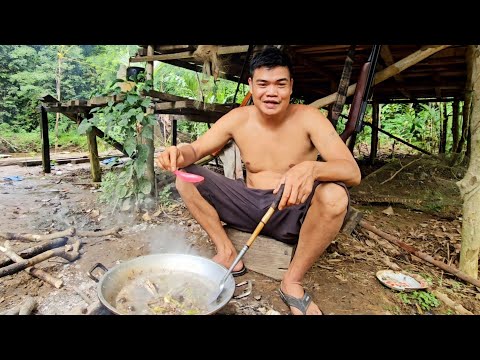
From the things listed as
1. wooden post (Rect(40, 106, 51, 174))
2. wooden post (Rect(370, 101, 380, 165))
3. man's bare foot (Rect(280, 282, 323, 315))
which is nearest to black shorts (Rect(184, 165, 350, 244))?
man's bare foot (Rect(280, 282, 323, 315))

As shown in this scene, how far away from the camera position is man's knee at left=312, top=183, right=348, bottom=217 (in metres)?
2.06

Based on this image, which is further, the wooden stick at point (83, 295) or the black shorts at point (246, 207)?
the black shorts at point (246, 207)

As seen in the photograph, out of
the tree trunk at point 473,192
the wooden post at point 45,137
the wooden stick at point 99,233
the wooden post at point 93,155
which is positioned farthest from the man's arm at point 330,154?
the wooden post at point 45,137

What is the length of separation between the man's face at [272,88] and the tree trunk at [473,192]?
149 cm

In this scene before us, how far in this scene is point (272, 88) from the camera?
2355mm

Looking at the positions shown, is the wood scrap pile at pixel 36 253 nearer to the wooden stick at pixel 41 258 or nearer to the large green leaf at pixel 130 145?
the wooden stick at pixel 41 258

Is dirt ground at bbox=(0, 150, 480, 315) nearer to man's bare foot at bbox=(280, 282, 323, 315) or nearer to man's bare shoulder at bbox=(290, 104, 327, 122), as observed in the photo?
man's bare foot at bbox=(280, 282, 323, 315)

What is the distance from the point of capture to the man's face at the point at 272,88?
7.68 feet

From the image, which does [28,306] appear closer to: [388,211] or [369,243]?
[369,243]

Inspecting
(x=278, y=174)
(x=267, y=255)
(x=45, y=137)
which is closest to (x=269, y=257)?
(x=267, y=255)

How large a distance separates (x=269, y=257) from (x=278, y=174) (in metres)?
0.66

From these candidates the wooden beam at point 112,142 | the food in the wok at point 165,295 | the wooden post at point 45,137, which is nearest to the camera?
the food in the wok at point 165,295

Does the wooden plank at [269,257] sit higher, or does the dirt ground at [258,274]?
the wooden plank at [269,257]

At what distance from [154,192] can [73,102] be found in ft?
7.67
